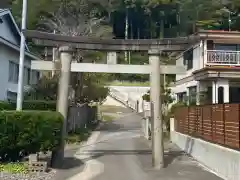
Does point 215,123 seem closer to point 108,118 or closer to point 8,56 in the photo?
point 8,56

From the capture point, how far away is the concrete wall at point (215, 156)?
1077 centimetres

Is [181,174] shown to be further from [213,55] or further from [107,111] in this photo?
[107,111]

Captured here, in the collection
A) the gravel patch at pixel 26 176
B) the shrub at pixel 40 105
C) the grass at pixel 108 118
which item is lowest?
the gravel patch at pixel 26 176

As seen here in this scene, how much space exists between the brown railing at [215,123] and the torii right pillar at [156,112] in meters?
1.82

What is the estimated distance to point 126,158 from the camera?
15.5m

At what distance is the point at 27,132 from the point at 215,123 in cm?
625

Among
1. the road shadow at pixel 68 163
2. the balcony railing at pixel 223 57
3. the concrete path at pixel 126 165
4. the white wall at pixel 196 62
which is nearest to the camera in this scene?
the concrete path at pixel 126 165

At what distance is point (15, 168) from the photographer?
1188 centimetres

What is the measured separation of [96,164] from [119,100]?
134ft

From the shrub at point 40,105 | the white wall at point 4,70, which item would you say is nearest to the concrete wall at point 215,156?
the shrub at point 40,105

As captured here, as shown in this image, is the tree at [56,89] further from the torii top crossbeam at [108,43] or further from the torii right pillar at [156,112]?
the torii right pillar at [156,112]

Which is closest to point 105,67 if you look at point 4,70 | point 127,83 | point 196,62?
point 4,70

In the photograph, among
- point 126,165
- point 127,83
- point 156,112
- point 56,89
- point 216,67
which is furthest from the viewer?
point 127,83

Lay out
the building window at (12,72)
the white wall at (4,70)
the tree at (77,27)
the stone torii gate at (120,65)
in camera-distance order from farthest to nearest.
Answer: the tree at (77,27), the building window at (12,72), the white wall at (4,70), the stone torii gate at (120,65)
